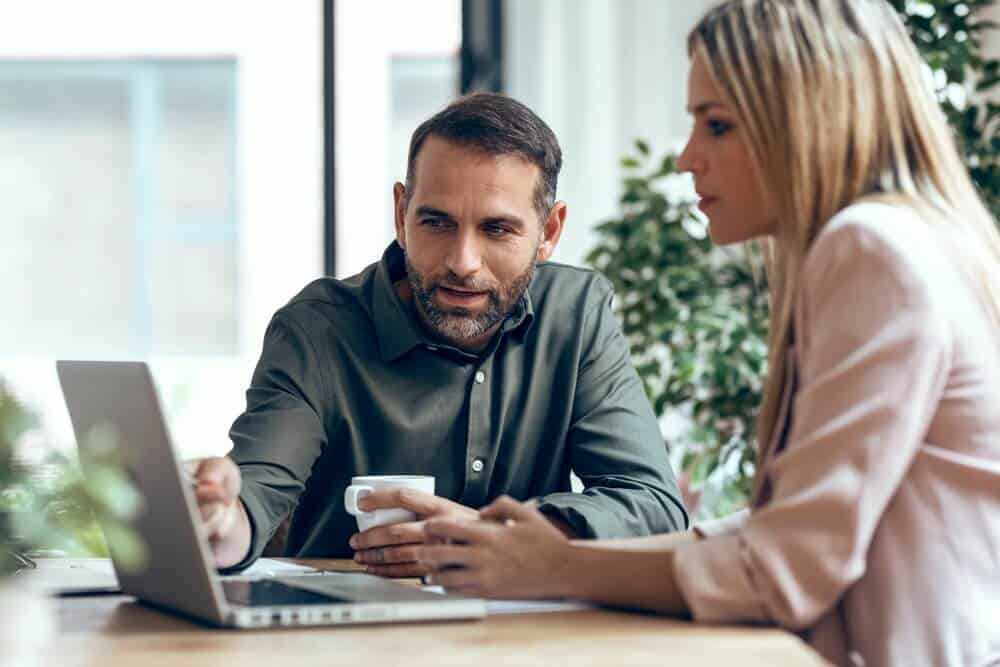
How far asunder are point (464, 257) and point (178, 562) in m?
0.82

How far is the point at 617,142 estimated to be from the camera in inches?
158

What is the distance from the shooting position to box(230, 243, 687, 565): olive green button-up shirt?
6.30ft

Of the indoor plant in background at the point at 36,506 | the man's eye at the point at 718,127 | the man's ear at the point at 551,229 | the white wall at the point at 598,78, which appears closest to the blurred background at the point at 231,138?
the white wall at the point at 598,78

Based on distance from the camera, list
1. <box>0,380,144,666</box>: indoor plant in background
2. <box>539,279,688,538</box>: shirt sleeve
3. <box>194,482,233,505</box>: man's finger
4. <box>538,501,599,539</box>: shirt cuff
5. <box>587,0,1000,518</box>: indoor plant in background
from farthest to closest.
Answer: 1. <box>587,0,1000,518</box>: indoor plant in background
2. <box>539,279,688,538</box>: shirt sleeve
3. <box>538,501,599,539</box>: shirt cuff
4. <box>194,482,233,505</box>: man's finger
5. <box>0,380,144,666</box>: indoor plant in background

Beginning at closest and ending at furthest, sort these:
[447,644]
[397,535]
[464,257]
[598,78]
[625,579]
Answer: [447,644]
[625,579]
[397,535]
[464,257]
[598,78]

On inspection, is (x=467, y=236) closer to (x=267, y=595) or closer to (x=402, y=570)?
(x=402, y=570)

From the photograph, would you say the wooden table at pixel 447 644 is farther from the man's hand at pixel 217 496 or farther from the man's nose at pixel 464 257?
the man's nose at pixel 464 257

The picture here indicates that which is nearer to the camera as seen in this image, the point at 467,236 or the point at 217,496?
the point at 217,496

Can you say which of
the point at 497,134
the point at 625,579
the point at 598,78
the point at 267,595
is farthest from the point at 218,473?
the point at 598,78

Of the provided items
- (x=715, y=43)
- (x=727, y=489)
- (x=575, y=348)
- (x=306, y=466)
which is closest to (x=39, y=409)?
(x=715, y=43)

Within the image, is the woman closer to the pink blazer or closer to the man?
the pink blazer

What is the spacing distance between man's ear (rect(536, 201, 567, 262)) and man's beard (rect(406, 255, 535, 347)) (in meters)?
0.10

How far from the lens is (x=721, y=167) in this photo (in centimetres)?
136

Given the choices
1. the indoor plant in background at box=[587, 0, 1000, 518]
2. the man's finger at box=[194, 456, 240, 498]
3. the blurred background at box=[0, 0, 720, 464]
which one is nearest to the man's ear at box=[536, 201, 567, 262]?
the man's finger at box=[194, 456, 240, 498]
